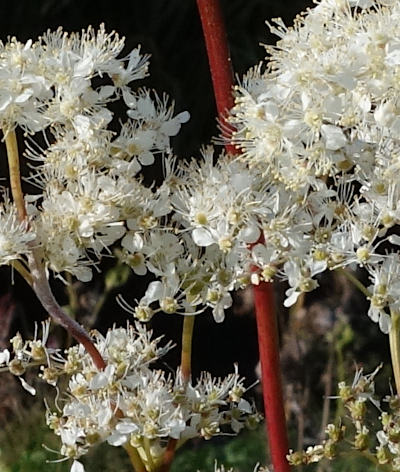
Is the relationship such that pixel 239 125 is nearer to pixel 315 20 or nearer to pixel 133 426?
pixel 315 20

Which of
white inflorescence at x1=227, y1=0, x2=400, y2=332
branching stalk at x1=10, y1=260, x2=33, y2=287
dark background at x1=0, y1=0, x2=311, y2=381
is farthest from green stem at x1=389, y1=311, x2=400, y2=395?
dark background at x1=0, y1=0, x2=311, y2=381

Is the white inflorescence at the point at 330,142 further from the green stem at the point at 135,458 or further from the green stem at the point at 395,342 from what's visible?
the green stem at the point at 135,458

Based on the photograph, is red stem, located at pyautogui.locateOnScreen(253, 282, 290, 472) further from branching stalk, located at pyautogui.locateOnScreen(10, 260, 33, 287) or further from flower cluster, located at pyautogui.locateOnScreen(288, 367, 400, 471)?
branching stalk, located at pyautogui.locateOnScreen(10, 260, 33, 287)

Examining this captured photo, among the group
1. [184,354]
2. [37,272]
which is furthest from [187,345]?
[37,272]

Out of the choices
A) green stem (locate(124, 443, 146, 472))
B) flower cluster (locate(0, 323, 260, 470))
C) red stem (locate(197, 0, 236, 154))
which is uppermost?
red stem (locate(197, 0, 236, 154))

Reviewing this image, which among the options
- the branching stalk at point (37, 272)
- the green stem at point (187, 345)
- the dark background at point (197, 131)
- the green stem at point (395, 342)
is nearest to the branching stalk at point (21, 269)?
the branching stalk at point (37, 272)

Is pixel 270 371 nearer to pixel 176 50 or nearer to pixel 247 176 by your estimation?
pixel 247 176
